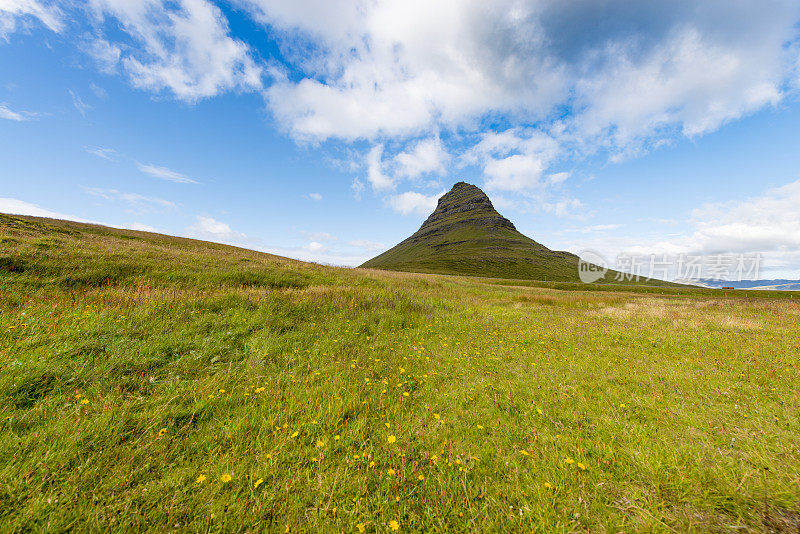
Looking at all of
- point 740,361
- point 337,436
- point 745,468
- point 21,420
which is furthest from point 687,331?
point 21,420

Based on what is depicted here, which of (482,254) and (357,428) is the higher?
(482,254)

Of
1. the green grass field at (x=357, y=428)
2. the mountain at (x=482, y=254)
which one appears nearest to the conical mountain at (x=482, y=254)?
the mountain at (x=482, y=254)

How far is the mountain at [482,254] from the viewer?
11225 centimetres

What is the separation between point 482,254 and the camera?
428 ft

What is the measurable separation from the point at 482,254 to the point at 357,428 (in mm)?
133754

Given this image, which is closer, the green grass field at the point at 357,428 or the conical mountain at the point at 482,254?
the green grass field at the point at 357,428

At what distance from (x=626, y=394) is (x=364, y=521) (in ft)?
18.3

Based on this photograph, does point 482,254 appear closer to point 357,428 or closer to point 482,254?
point 482,254

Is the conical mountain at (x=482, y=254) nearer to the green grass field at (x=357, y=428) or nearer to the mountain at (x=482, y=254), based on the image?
the mountain at (x=482, y=254)

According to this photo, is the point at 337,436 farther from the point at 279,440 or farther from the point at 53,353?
the point at 53,353

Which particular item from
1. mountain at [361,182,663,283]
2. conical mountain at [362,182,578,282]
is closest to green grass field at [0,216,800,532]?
mountain at [361,182,663,283]

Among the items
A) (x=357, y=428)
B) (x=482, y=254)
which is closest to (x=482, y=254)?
(x=482, y=254)

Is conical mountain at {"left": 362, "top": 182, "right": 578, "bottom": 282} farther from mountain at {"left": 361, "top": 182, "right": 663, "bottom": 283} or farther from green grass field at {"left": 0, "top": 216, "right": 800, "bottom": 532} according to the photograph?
green grass field at {"left": 0, "top": 216, "right": 800, "bottom": 532}

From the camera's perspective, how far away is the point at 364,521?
2.59 m
